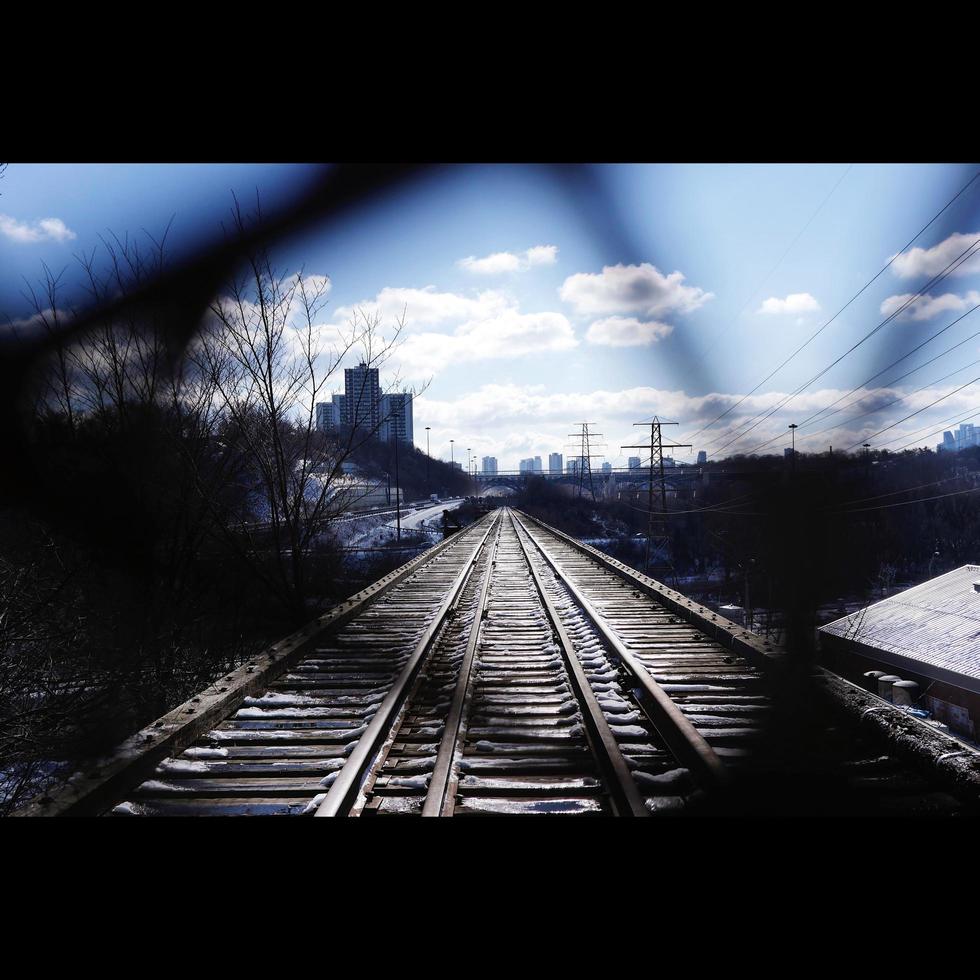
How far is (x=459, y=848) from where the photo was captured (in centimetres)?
185

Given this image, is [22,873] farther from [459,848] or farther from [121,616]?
[121,616]

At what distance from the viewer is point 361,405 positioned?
665 cm

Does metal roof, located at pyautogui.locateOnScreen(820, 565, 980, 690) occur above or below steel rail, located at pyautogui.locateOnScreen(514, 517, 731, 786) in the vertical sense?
below

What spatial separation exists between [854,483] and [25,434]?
9.30 m

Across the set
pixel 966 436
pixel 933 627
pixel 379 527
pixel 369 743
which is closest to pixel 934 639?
pixel 933 627

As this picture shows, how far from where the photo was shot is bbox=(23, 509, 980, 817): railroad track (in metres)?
2.54

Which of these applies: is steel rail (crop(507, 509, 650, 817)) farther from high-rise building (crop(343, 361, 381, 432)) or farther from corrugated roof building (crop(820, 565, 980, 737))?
corrugated roof building (crop(820, 565, 980, 737))

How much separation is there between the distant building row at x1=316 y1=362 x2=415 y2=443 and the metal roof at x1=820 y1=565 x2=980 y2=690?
693 cm

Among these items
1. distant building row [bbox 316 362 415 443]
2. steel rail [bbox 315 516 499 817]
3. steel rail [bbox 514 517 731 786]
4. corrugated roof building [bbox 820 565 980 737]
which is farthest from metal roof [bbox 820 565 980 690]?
distant building row [bbox 316 362 415 443]

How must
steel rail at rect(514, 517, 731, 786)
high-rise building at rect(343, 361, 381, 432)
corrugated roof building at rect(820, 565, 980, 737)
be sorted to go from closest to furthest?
1. steel rail at rect(514, 517, 731, 786)
2. high-rise building at rect(343, 361, 381, 432)
3. corrugated roof building at rect(820, 565, 980, 737)

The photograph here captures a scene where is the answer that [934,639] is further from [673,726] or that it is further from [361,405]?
[361,405]

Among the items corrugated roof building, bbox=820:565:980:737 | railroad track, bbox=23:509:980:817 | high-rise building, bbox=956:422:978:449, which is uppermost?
high-rise building, bbox=956:422:978:449

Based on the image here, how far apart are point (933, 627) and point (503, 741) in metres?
10.7

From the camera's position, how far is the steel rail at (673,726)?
2.68 m
